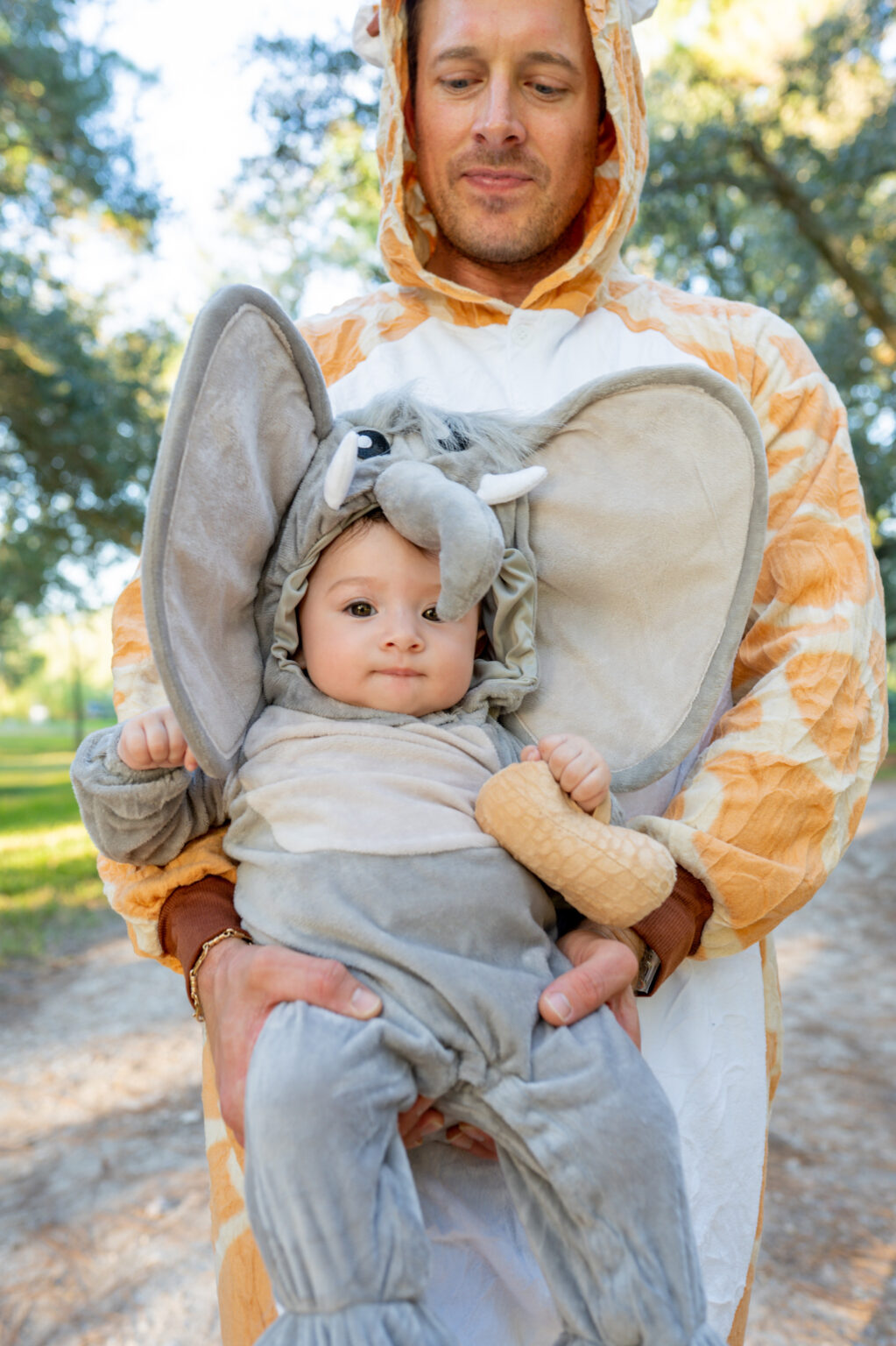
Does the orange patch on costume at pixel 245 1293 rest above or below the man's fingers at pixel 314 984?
below

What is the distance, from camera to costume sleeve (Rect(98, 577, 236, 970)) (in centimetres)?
157

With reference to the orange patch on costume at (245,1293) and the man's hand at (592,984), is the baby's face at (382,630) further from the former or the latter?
the orange patch on costume at (245,1293)

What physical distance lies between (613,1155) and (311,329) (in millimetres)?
1585

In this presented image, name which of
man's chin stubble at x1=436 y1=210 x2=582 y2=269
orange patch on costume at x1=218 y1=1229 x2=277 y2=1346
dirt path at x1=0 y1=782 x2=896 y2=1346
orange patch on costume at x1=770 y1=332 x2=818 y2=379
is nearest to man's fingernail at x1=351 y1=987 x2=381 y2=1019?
orange patch on costume at x1=218 y1=1229 x2=277 y2=1346

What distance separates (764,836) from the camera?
1.54m

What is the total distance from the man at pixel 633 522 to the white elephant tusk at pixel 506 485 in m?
0.34

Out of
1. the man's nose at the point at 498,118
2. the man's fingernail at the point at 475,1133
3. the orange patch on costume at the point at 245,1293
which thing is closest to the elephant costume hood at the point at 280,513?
the man's fingernail at the point at 475,1133

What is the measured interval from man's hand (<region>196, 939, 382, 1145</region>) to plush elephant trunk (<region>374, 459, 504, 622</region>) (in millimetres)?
494

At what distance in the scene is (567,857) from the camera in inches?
52.8

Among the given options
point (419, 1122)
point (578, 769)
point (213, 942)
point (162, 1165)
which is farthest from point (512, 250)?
point (162, 1165)

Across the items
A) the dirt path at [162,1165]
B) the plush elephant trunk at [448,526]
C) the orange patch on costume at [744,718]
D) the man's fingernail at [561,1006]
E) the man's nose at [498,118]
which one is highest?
the man's nose at [498,118]

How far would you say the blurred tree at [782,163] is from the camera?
7770mm

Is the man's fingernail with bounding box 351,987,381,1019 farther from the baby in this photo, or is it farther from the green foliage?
the green foliage

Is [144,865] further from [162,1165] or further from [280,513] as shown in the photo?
[162,1165]
